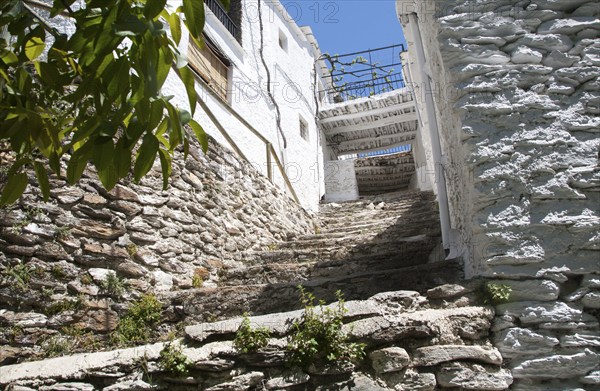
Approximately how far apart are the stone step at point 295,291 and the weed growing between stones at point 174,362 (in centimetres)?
95

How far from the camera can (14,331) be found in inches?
118

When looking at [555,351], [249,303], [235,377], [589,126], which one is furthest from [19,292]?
[589,126]

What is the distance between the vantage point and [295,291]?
10.8 feet

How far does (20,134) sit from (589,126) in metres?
2.52

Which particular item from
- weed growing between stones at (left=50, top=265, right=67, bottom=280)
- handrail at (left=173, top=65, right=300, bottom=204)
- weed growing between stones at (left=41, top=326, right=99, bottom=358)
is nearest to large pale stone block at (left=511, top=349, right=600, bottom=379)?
weed growing between stones at (left=41, top=326, right=99, bottom=358)

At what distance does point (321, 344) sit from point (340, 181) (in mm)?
8599

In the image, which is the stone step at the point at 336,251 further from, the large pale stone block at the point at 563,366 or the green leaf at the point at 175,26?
the green leaf at the point at 175,26

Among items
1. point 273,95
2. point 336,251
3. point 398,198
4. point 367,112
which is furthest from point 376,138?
point 336,251

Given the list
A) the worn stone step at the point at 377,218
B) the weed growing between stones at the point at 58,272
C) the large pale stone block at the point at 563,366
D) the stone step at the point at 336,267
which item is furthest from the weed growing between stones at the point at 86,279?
the worn stone step at the point at 377,218

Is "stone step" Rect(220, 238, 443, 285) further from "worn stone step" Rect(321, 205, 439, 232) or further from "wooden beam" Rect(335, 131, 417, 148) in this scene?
"wooden beam" Rect(335, 131, 417, 148)

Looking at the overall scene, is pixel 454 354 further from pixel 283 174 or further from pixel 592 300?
pixel 283 174

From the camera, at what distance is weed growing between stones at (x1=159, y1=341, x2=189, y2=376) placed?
2277mm

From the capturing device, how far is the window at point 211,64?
666cm

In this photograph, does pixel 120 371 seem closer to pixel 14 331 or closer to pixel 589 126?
pixel 14 331
